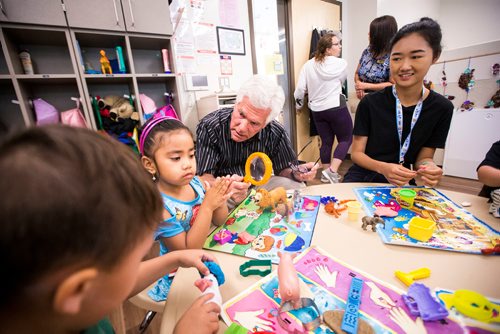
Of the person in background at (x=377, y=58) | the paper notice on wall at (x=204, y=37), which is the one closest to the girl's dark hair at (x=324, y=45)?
the person in background at (x=377, y=58)

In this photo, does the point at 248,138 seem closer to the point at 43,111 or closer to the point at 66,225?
the point at 66,225

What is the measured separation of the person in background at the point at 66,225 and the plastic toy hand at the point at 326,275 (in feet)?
1.36

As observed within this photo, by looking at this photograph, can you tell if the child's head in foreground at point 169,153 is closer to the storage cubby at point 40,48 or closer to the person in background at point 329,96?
the storage cubby at point 40,48

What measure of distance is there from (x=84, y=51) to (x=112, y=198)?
2.42 metres

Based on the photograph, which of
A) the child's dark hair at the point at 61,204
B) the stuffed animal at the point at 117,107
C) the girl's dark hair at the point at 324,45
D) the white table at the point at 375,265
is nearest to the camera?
the child's dark hair at the point at 61,204

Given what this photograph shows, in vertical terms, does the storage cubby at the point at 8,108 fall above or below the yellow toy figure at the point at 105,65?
below

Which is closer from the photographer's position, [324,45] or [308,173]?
[308,173]

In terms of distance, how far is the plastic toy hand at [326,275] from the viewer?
528 millimetres

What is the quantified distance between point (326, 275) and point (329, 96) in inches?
98.4

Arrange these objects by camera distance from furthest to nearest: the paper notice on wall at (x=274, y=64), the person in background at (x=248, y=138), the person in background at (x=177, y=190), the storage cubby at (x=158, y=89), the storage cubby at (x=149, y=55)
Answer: the paper notice on wall at (x=274, y=64)
the storage cubby at (x=158, y=89)
the storage cubby at (x=149, y=55)
the person in background at (x=248, y=138)
the person in background at (x=177, y=190)

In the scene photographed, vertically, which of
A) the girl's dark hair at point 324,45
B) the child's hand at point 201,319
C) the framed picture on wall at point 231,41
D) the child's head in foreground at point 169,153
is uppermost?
the framed picture on wall at point 231,41

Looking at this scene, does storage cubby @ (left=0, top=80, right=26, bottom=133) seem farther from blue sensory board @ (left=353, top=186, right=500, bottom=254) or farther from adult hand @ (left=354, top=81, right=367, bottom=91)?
adult hand @ (left=354, top=81, right=367, bottom=91)

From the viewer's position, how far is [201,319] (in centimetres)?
43

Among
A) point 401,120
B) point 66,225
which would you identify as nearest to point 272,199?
point 66,225
